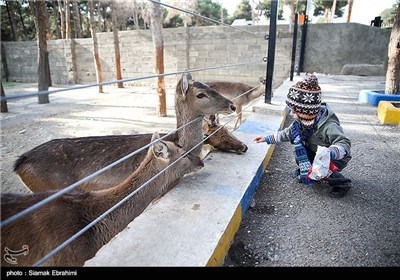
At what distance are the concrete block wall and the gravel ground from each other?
828cm

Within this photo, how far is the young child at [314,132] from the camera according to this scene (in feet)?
7.11

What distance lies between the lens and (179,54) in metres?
14.0

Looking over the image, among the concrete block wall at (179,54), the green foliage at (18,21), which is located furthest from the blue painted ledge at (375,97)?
the green foliage at (18,21)

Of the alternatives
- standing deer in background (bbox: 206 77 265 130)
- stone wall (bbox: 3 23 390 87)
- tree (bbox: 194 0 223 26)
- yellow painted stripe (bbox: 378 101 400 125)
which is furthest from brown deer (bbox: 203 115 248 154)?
tree (bbox: 194 0 223 26)

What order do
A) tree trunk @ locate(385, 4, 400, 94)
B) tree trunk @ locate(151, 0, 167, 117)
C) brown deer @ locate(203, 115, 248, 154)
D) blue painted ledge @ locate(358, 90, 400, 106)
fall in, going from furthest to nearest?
tree trunk @ locate(151, 0, 167, 117) < tree trunk @ locate(385, 4, 400, 94) < blue painted ledge @ locate(358, 90, 400, 106) < brown deer @ locate(203, 115, 248, 154)

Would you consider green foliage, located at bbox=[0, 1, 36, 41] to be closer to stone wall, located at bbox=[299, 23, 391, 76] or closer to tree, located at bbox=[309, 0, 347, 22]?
stone wall, located at bbox=[299, 23, 391, 76]

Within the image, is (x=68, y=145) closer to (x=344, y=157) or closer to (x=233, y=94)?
(x=344, y=157)

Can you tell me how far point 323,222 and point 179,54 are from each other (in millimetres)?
13002

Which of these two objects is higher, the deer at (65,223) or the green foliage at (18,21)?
the green foliage at (18,21)

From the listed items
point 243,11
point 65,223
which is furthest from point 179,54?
point 243,11

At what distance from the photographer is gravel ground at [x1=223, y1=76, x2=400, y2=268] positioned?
1.70 metres

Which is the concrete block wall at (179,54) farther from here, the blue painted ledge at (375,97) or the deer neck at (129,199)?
the deer neck at (129,199)

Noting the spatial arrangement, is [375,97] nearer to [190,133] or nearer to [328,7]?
[190,133]

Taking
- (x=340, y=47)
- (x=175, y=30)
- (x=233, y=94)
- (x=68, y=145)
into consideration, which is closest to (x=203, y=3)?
(x=175, y=30)
